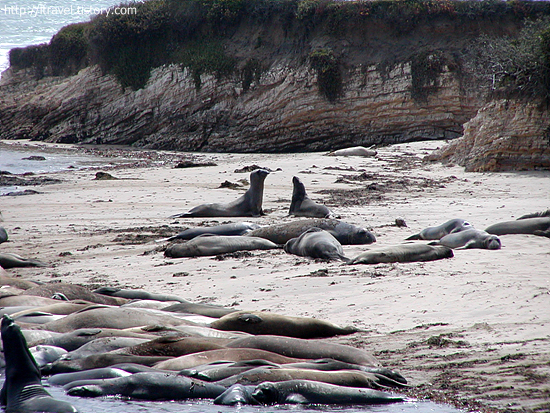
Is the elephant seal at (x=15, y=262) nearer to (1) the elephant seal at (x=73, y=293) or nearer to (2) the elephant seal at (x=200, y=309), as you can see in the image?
(1) the elephant seal at (x=73, y=293)

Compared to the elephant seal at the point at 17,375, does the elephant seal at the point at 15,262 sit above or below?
below

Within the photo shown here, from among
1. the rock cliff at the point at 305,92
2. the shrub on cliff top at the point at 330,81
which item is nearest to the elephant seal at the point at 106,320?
the rock cliff at the point at 305,92

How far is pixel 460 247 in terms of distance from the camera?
7379 mm

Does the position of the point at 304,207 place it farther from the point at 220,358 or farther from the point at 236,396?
the point at 236,396

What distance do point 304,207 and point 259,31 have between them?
22.0 meters

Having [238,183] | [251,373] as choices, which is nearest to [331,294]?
[251,373]

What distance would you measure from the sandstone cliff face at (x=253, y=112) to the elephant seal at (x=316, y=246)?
18467 mm

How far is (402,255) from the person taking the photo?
674 cm

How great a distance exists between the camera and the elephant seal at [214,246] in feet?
25.0

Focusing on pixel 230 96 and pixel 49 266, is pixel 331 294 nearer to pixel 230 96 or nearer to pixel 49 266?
pixel 49 266

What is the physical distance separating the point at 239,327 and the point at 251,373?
1187 mm

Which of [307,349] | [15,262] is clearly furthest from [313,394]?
[15,262]

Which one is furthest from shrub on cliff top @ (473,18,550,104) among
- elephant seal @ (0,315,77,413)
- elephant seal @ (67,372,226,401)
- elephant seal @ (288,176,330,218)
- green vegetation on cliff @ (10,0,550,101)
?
elephant seal @ (0,315,77,413)

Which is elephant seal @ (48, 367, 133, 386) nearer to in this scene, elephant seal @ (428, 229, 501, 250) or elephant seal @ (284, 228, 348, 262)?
elephant seal @ (284, 228, 348, 262)
